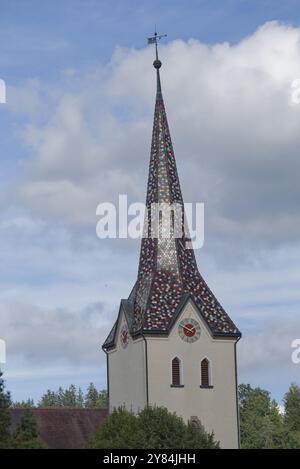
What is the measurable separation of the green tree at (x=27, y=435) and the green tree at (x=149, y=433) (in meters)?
3.22

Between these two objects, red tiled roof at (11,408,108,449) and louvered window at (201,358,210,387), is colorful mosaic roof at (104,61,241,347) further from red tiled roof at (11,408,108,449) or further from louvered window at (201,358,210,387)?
red tiled roof at (11,408,108,449)

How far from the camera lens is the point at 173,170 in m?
66.7

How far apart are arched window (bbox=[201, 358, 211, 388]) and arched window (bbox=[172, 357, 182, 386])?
1.28 metres

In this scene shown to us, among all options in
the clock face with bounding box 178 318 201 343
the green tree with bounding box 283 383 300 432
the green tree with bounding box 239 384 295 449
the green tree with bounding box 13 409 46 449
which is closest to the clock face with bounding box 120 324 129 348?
the clock face with bounding box 178 318 201 343

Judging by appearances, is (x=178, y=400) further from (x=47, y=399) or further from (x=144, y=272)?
(x=47, y=399)

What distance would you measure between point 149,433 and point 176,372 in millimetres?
8342

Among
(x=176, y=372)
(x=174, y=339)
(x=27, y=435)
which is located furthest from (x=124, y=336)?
(x=27, y=435)

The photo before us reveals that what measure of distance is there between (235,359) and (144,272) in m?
6.62

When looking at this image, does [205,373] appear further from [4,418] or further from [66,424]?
[4,418]

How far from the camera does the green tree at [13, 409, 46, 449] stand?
1933 inches

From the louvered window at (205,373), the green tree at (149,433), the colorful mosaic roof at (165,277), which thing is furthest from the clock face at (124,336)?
the green tree at (149,433)

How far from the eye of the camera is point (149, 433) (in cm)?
5422

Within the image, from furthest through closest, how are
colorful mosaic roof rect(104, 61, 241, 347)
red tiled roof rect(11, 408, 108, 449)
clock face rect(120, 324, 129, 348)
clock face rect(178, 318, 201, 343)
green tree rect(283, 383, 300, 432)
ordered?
green tree rect(283, 383, 300, 432), red tiled roof rect(11, 408, 108, 449), clock face rect(120, 324, 129, 348), colorful mosaic roof rect(104, 61, 241, 347), clock face rect(178, 318, 201, 343)
